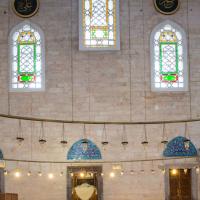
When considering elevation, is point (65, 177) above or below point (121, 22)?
A: below

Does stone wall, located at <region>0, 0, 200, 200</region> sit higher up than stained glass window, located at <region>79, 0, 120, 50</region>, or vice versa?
stained glass window, located at <region>79, 0, 120, 50</region>

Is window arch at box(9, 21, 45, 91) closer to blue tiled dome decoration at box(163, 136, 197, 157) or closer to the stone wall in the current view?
the stone wall

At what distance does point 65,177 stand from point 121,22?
450 centimetres

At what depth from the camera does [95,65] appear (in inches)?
650

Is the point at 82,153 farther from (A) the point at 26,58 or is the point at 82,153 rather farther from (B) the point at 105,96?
(A) the point at 26,58

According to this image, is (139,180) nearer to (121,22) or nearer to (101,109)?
(101,109)

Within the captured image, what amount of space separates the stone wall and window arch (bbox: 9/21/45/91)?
0.17 metres

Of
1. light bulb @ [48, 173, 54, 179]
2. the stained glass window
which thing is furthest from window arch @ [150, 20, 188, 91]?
light bulb @ [48, 173, 54, 179]

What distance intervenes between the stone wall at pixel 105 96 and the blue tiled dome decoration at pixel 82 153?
16 centimetres

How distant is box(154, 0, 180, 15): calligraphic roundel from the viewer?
16625 mm

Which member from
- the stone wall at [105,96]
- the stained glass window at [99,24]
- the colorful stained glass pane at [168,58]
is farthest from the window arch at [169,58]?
the stained glass window at [99,24]

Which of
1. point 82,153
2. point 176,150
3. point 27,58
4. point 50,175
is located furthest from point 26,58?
point 176,150

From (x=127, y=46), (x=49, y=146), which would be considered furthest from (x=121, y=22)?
(x=49, y=146)

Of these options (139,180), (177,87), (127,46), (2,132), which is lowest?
(139,180)
